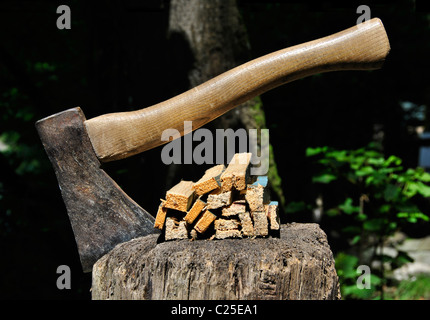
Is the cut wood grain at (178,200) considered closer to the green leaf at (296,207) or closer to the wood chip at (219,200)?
the wood chip at (219,200)

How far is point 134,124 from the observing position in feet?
5.30

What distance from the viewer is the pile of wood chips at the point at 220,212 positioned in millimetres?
1518

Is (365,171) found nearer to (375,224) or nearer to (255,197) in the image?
(375,224)

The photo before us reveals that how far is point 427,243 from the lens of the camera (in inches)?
221

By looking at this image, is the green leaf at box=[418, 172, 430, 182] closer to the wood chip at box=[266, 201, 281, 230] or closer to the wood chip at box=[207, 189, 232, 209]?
the wood chip at box=[266, 201, 281, 230]

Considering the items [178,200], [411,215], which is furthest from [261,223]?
[411,215]

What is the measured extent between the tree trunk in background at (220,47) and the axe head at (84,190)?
4.06 ft

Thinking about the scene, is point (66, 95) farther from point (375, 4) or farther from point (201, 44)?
point (375, 4)

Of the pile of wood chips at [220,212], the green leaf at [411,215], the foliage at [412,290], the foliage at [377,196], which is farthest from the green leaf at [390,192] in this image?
the pile of wood chips at [220,212]

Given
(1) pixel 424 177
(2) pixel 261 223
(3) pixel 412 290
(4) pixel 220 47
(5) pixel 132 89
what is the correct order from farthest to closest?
(3) pixel 412 290 < (5) pixel 132 89 < (1) pixel 424 177 < (4) pixel 220 47 < (2) pixel 261 223

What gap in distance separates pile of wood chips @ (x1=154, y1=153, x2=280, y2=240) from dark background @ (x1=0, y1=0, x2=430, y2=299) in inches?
53.4

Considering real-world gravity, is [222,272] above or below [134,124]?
below

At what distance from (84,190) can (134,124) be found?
37 centimetres

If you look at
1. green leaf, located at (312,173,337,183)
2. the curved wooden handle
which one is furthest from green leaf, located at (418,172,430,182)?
the curved wooden handle
